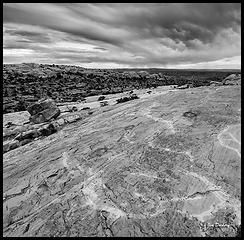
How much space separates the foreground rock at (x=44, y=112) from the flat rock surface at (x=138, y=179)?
8701 mm

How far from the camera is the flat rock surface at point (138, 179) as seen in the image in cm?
762

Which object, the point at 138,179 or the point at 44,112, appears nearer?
the point at 138,179

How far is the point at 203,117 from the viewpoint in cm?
1215

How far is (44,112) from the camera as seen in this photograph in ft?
73.5

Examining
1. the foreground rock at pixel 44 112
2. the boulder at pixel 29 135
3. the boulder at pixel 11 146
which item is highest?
the foreground rock at pixel 44 112

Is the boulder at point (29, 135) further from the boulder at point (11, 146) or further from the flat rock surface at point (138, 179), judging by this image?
the flat rock surface at point (138, 179)

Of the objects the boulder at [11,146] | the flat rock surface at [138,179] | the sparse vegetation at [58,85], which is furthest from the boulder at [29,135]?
the sparse vegetation at [58,85]

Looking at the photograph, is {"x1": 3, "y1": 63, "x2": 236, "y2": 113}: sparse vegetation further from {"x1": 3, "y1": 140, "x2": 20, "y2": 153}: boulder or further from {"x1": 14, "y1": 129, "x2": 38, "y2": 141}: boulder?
{"x1": 3, "y1": 140, "x2": 20, "y2": 153}: boulder

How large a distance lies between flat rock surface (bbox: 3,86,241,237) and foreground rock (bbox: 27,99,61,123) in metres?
8.70

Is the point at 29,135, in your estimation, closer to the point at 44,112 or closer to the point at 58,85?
the point at 44,112

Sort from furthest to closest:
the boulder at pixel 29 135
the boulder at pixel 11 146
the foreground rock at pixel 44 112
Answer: the foreground rock at pixel 44 112 < the boulder at pixel 29 135 < the boulder at pixel 11 146

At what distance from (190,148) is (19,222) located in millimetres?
6967

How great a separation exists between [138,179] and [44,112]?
51.4 ft

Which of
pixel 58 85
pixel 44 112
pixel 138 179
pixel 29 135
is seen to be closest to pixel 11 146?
pixel 29 135
